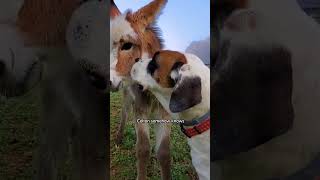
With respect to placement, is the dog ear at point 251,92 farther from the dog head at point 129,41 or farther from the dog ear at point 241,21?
the dog head at point 129,41

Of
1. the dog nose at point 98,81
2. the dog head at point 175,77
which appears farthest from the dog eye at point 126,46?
the dog nose at point 98,81

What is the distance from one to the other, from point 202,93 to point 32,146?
151 centimetres

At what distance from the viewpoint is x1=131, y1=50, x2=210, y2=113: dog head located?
383 cm

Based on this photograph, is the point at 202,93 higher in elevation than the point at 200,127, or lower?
higher

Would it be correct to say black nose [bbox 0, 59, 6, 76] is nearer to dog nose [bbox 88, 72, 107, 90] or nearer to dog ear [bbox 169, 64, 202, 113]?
dog nose [bbox 88, 72, 107, 90]

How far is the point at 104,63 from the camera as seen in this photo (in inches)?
153

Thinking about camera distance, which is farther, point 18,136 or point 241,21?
point 18,136

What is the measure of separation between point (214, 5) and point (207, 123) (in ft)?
3.10

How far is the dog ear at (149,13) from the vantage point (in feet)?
12.6

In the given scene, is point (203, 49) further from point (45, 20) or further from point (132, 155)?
point (45, 20)

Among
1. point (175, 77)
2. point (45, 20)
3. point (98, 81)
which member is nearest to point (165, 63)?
point (175, 77)

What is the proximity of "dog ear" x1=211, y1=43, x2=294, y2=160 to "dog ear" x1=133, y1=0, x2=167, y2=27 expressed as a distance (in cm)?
63

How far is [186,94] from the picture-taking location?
3861 millimetres

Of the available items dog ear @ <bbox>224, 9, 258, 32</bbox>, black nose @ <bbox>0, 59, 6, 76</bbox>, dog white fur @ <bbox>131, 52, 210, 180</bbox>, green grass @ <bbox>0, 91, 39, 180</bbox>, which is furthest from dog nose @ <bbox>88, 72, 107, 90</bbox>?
dog ear @ <bbox>224, 9, 258, 32</bbox>
